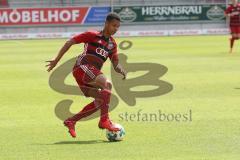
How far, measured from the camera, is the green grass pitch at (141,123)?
938 cm

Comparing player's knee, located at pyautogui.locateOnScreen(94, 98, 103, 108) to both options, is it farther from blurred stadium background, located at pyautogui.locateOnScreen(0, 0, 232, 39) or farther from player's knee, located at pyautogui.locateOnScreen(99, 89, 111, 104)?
blurred stadium background, located at pyautogui.locateOnScreen(0, 0, 232, 39)

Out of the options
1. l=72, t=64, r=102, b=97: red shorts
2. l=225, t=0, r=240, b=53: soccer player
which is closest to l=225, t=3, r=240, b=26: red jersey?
l=225, t=0, r=240, b=53: soccer player

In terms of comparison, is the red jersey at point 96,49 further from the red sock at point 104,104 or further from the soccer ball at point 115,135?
the soccer ball at point 115,135

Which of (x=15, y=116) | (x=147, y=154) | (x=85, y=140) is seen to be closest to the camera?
(x=147, y=154)

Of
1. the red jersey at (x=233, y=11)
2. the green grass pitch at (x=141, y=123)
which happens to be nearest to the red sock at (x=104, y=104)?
the green grass pitch at (x=141, y=123)

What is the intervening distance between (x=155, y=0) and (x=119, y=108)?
37532mm

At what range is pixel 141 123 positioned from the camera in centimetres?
1225

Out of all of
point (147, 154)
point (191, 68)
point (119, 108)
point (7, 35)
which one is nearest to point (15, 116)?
point (119, 108)

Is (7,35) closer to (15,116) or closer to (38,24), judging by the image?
(38,24)

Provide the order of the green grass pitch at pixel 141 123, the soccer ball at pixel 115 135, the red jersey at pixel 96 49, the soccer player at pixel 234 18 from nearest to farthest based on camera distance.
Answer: the green grass pitch at pixel 141 123 → the soccer ball at pixel 115 135 → the red jersey at pixel 96 49 → the soccer player at pixel 234 18

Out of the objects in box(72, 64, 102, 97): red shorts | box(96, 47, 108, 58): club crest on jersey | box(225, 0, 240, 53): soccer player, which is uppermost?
box(96, 47, 108, 58): club crest on jersey

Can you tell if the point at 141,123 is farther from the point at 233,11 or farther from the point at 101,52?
→ the point at 233,11

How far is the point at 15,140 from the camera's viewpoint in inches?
412

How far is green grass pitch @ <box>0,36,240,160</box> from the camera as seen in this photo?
369 inches
